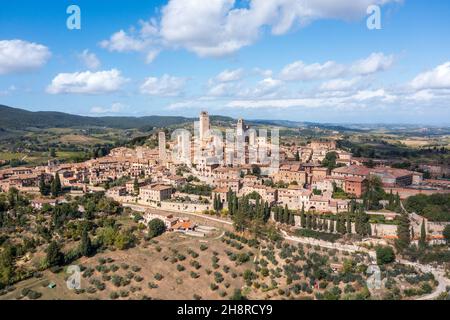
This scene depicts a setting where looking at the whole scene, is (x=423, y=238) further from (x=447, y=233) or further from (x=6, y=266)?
(x=6, y=266)

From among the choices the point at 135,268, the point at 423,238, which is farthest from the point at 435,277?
the point at 135,268

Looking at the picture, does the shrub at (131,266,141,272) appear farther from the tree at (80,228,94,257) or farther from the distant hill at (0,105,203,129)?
the distant hill at (0,105,203,129)

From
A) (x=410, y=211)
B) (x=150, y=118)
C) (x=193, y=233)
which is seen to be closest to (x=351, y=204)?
(x=410, y=211)

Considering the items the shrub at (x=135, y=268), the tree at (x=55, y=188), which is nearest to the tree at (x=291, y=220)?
the shrub at (x=135, y=268)

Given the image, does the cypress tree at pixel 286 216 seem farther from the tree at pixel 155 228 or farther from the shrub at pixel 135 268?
the shrub at pixel 135 268

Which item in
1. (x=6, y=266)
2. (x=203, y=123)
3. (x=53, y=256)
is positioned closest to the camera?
(x=6, y=266)

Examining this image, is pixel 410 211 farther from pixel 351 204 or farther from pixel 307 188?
pixel 307 188

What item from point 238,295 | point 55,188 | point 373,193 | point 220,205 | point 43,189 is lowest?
point 238,295
